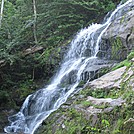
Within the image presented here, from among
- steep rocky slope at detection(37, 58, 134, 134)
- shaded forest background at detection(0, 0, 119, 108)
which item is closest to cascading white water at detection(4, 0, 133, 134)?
shaded forest background at detection(0, 0, 119, 108)

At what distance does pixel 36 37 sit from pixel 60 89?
6.37 meters

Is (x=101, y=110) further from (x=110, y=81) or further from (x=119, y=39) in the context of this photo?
(x=119, y=39)

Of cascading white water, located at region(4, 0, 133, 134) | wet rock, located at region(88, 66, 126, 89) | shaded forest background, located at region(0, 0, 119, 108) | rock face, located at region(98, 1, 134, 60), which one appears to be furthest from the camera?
shaded forest background, located at region(0, 0, 119, 108)

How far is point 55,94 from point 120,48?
10.4 ft

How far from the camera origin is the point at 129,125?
4312 millimetres

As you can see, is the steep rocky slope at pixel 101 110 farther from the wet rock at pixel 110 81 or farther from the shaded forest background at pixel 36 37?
the shaded forest background at pixel 36 37

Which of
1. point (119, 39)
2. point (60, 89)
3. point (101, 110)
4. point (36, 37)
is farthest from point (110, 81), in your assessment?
point (36, 37)

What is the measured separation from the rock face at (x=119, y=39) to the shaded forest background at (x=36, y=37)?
2.65 meters

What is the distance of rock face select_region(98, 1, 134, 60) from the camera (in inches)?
388

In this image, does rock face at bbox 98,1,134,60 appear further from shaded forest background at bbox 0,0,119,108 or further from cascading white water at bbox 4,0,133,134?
shaded forest background at bbox 0,0,119,108

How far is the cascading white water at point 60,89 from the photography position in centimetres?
859

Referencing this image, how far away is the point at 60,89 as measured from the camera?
31.0 feet

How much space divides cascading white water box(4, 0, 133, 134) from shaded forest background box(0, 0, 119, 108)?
93 cm

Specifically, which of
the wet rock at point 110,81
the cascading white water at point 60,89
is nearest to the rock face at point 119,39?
Result: the cascading white water at point 60,89
